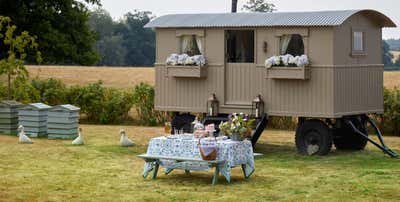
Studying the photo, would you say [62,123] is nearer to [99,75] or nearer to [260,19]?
[260,19]

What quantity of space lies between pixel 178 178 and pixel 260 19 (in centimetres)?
534

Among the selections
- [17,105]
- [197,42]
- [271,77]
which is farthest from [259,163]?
[17,105]

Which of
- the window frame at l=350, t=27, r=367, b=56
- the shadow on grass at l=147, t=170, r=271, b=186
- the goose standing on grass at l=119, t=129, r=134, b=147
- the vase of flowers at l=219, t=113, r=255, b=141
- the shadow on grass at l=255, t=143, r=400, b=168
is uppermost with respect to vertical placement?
the window frame at l=350, t=27, r=367, b=56

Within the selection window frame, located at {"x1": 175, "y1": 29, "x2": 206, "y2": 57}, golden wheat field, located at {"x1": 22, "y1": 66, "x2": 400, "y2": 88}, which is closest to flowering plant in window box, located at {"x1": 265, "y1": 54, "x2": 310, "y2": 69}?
window frame, located at {"x1": 175, "y1": 29, "x2": 206, "y2": 57}

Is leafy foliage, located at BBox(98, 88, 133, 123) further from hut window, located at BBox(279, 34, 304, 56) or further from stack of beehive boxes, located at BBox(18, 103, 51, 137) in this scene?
hut window, located at BBox(279, 34, 304, 56)

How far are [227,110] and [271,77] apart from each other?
1.32 meters

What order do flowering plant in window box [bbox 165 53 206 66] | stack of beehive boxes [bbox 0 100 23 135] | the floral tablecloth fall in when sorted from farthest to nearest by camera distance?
stack of beehive boxes [bbox 0 100 23 135], flowering plant in window box [bbox 165 53 206 66], the floral tablecloth

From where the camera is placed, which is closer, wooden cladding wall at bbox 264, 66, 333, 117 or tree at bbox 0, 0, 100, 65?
wooden cladding wall at bbox 264, 66, 333, 117

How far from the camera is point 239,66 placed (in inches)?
824

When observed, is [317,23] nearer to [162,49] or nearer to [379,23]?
[379,23]

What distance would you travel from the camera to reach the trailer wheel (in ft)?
65.4

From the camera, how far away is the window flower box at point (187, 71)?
21.1m

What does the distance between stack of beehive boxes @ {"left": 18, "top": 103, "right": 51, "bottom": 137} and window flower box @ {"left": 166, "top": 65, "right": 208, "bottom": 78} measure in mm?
3912

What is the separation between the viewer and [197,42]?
21.5m
